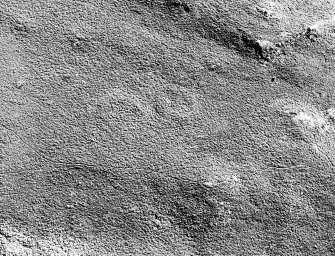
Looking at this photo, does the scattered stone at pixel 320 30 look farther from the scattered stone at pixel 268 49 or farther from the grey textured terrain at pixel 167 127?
the scattered stone at pixel 268 49

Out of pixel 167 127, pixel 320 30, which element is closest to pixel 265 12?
pixel 320 30

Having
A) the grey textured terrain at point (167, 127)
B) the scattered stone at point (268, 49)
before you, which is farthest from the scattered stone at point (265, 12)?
the scattered stone at point (268, 49)

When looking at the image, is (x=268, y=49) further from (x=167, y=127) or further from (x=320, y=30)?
(x=167, y=127)

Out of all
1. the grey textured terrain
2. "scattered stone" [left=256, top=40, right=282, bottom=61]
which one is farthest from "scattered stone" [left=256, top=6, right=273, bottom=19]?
"scattered stone" [left=256, top=40, right=282, bottom=61]

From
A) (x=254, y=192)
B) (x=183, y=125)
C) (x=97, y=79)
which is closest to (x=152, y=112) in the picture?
(x=183, y=125)

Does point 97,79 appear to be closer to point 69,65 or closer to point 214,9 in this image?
point 69,65

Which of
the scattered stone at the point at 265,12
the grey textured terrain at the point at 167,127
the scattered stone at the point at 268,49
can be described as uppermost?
the scattered stone at the point at 265,12

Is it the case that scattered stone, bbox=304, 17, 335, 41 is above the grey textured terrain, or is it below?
above

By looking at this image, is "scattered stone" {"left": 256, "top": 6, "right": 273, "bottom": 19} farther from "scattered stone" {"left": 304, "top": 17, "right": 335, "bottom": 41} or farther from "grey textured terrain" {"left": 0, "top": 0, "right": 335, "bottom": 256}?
"scattered stone" {"left": 304, "top": 17, "right": 335, "bottom": 41}

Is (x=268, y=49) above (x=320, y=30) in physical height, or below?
below
